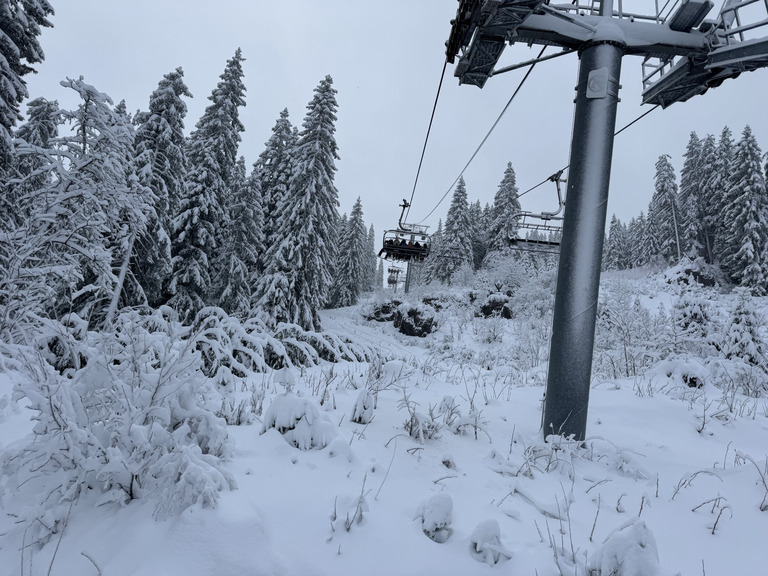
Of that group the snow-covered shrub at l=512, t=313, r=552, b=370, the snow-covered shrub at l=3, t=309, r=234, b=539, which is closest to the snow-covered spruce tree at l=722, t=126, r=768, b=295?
the snow-covered shrub at l=512, t=313, r=552, b=370

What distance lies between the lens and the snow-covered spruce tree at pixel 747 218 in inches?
1215

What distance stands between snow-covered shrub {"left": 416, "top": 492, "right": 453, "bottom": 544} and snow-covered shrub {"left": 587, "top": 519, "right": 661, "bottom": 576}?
65 cm

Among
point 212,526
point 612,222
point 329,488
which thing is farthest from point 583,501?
point 612,222

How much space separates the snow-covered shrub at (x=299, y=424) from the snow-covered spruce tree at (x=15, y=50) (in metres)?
16.0

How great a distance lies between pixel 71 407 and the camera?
1.92 m

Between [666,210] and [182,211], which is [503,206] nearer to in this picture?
[666,210]

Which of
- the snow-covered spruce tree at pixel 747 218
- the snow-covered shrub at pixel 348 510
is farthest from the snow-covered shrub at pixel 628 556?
the snow-covered spruce tree at pixel 747 218

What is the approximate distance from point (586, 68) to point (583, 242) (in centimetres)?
192

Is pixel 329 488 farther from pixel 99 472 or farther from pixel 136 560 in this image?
pixel 99 472

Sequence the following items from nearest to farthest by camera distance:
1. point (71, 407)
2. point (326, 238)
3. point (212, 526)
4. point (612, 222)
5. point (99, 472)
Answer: point (212, 526)
point (99, 472)
point (71, 407)
point (326, 238)
point (612, 222)

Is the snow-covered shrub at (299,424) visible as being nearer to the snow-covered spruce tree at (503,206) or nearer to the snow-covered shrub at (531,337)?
the snow-covered shrub at (531,337)

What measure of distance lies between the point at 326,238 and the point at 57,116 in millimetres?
16029

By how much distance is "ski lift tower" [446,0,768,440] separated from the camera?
150 inches

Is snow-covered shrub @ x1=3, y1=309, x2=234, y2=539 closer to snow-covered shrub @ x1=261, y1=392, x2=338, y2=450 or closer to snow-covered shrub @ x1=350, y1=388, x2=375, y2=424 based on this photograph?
snow-covered shrub @ x1=261, y1=392, x2=338, y2=450
